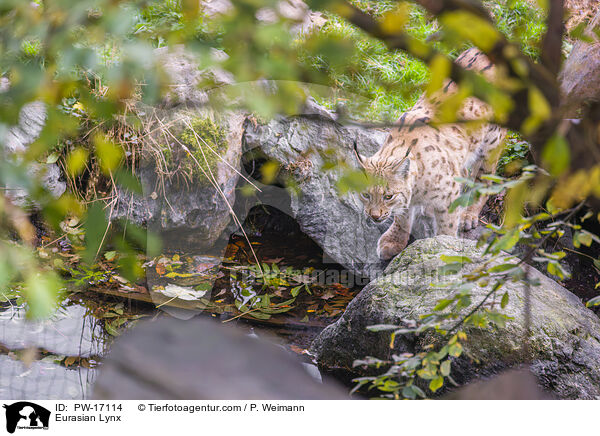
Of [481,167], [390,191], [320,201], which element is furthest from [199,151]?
[481,167]

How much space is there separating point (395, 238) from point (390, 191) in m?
0.46

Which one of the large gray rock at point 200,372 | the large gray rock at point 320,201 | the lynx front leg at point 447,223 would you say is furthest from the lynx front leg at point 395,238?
the large gray rock at point 200,372

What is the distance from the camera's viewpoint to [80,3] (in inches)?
26.0

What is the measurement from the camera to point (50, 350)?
291 cm

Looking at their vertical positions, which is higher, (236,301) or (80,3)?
(80,3)

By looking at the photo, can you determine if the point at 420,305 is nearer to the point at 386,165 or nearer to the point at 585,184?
the point at 386,165

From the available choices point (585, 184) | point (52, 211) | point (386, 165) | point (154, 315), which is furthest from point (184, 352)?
point (386, 165)

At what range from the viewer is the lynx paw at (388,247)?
3.56 meters

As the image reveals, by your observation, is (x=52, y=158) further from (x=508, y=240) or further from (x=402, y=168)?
(x=508, y=240)

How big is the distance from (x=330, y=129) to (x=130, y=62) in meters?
3.32

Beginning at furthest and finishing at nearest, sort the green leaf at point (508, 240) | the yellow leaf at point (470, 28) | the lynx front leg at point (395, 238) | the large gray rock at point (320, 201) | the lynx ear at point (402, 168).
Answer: the large gray rock at point (320, 201), the lynx front leg at point (395, 238), the lynx ear at point (402, 168), the green leaf at point (508, 240), the yellow leaf at point (470, 28)

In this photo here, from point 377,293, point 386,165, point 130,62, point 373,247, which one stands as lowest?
point 373,247

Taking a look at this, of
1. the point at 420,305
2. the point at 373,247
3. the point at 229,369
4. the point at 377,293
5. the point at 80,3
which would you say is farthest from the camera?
the point at 373,247
